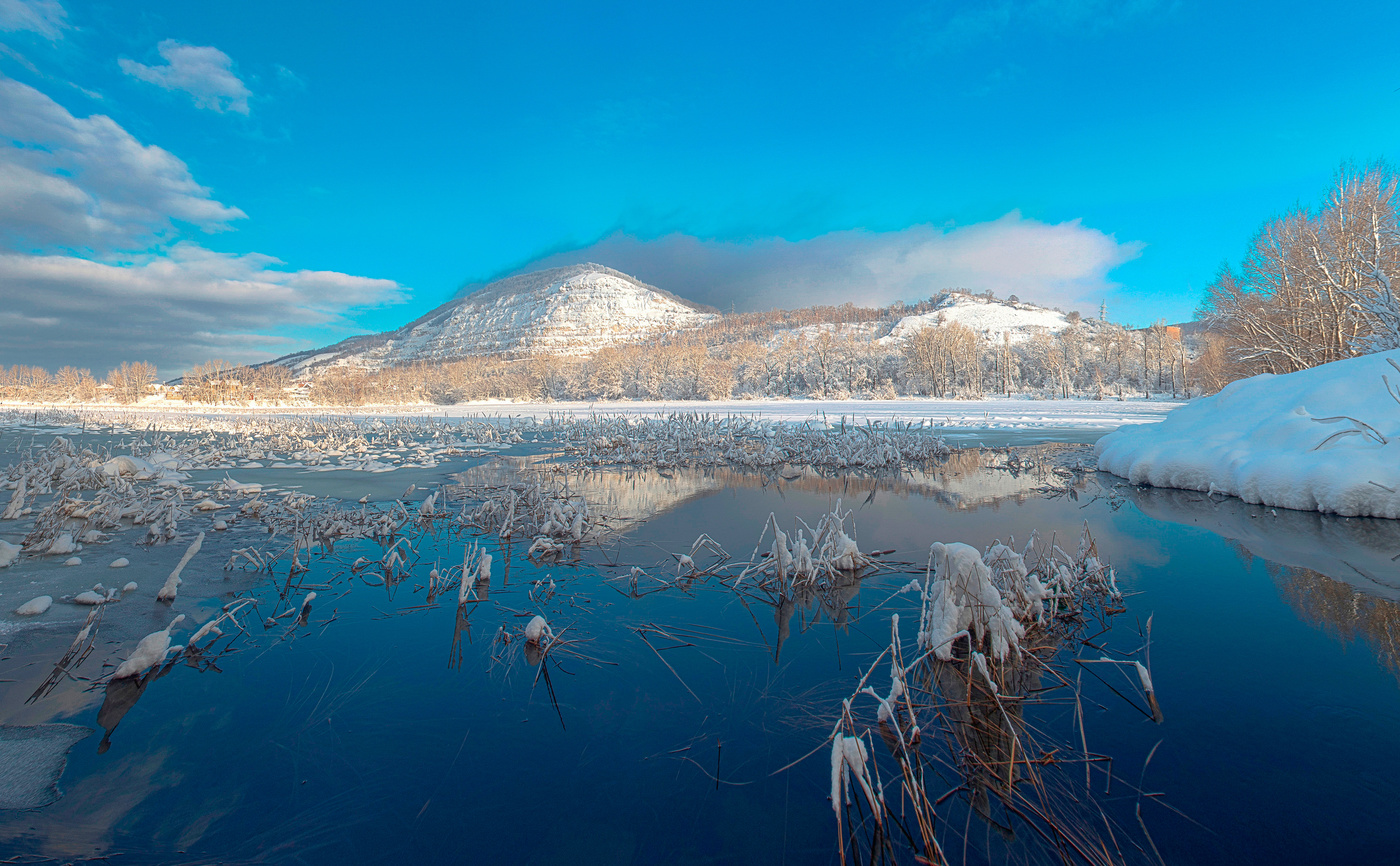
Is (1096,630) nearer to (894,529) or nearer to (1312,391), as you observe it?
(894,529)

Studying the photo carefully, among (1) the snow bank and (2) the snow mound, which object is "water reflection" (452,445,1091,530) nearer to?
(1) the snow bank

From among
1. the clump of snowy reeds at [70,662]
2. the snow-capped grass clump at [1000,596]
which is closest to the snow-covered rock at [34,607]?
the clump of snowy reeds at [70,662]

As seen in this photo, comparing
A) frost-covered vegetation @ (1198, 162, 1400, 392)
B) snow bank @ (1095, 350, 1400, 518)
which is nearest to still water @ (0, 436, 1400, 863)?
snow bank @ (1095, 350, 1400, 518)

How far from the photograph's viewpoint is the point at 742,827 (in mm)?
2615

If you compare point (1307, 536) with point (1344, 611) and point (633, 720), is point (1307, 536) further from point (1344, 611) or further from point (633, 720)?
point (633, 720)

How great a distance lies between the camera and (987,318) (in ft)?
429

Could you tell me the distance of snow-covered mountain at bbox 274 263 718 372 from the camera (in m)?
154

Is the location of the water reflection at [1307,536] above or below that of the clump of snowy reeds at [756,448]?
below

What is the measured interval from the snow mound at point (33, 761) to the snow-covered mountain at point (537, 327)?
5430 inches

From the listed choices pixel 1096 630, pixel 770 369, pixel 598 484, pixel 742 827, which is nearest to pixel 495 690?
pixel 742 827

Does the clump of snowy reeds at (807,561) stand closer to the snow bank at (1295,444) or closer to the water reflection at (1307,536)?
the water reflection at (1307,536)

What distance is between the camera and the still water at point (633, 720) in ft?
8.31

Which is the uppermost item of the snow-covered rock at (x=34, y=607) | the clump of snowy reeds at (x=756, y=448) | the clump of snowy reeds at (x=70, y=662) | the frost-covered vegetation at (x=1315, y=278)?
the frost-covered vegetation at (x=1315, y=278)

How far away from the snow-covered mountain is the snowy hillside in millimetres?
64870
